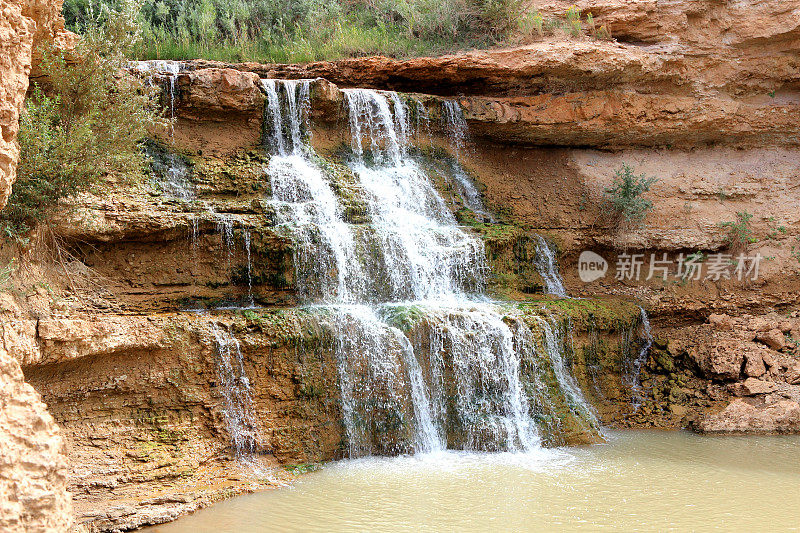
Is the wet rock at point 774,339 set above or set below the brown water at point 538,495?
above

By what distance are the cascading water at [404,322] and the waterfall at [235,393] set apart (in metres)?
1.07

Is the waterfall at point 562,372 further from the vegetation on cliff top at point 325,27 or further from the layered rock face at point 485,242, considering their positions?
the vegetation on cliff top at point 325,27

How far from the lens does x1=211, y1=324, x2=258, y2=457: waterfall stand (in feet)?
24.5

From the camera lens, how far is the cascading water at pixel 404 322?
315 inches

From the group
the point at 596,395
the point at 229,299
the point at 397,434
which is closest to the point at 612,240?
the point at 596,395

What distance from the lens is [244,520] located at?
5918mm

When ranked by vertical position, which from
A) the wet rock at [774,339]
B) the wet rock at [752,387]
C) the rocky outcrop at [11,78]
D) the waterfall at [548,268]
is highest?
the rocky outcrop at [11,78]

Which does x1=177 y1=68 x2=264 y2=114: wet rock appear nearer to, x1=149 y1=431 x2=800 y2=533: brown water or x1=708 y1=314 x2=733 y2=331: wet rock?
x1=149 y1=431 x2=800 y2=533: brown water

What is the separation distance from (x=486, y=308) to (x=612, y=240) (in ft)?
12.8

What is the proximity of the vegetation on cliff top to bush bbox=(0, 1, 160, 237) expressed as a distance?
486 cm

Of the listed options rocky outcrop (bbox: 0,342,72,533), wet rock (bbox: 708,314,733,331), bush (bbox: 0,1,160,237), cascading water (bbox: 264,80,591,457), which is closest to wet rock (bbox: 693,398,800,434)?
wet rock (bbox: 708,314,733,331)

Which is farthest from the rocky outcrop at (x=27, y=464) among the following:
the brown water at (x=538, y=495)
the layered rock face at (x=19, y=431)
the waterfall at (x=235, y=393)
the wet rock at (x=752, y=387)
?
the wet rock at (x=752, y=387)

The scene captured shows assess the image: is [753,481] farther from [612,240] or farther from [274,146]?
[274,146]

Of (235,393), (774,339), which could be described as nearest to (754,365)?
(774,339)
